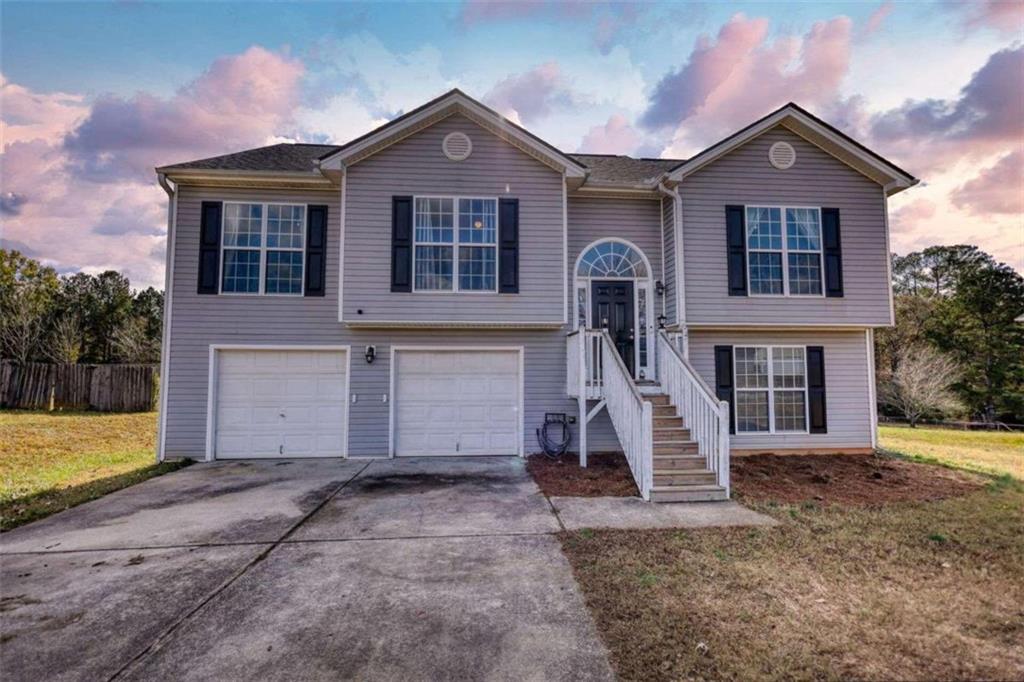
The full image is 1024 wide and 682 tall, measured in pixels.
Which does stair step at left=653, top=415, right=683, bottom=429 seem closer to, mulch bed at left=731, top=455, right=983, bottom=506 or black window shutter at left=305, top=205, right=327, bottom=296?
mulch bed at left=731, top=455, right=983, bottom=506

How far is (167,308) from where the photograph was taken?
897 centimetres

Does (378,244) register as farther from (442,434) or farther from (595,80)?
(595,80)

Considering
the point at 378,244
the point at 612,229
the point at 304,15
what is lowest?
the point at 378,244

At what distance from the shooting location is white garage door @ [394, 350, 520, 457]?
9164 mm

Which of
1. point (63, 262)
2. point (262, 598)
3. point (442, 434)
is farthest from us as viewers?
point (63, 262)

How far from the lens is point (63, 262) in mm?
27156

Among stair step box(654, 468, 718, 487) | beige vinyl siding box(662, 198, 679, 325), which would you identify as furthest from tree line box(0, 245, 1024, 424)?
stair step box(654, 468, 718, 487)

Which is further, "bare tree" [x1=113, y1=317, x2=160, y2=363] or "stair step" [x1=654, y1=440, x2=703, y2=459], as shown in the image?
"bare tree" [x1=113, y1=317, x2=160, y2=363]

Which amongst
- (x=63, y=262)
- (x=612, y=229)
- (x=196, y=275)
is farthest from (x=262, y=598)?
(x=63, y=262)

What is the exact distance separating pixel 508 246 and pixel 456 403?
3.34 meters

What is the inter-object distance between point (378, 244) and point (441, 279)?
1357 millimetres

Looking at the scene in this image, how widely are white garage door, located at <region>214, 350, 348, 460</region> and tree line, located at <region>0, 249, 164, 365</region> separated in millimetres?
17746

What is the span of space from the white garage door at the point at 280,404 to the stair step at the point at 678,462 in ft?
19.8

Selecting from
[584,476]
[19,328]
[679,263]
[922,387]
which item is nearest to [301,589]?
[584,476]
